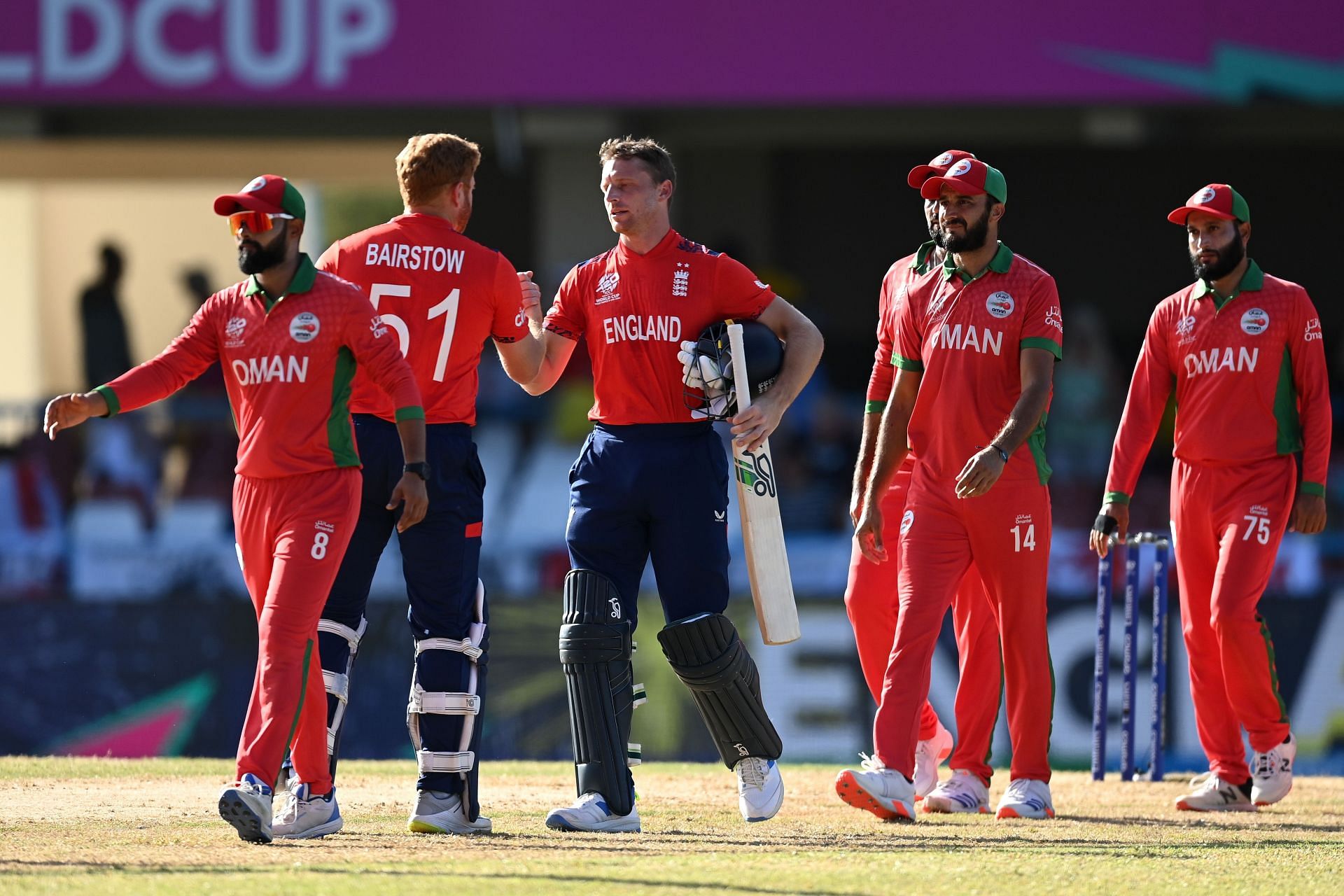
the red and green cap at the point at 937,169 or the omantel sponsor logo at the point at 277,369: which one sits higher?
the red and green cap at the point at 937,169

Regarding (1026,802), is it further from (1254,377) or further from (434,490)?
(434,490)

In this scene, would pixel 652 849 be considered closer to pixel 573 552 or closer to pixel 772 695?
pixel 573 552

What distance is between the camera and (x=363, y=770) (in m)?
9.05

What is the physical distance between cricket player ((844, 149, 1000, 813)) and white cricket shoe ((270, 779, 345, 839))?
2094mm

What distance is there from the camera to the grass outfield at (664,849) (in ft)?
17.3

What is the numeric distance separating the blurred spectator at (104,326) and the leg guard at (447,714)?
11471 millimetres

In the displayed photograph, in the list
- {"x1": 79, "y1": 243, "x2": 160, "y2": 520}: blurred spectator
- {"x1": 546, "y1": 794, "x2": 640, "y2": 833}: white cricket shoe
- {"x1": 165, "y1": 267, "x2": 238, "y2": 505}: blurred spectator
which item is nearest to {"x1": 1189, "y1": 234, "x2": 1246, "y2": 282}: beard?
{"x1": 546, "y1": 794, "x2": 640, "y2": 833}: white cricket shoe

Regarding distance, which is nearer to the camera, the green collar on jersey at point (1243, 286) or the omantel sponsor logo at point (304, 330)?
the omantel sponsor logo at point (304, 330)

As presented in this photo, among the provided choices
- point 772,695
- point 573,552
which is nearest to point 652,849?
point 573,552

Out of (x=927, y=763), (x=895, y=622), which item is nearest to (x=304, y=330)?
(x=895, y=622)

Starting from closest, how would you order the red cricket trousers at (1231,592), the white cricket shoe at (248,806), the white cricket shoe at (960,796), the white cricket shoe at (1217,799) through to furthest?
the white cricket shoe at (248,806) < the white cricket shoe at (960,796) < the red cricket trousers at (1231,592) < the white cricket shoe at (1217,799)

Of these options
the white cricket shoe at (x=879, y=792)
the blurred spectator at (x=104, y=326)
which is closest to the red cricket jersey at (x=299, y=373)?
the white cricket shoe at (x=879, y=792)

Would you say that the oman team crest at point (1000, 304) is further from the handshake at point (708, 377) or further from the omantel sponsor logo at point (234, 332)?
the omantel sponsor logo at point (234, 332)

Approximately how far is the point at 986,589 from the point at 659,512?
1312 millimetres
